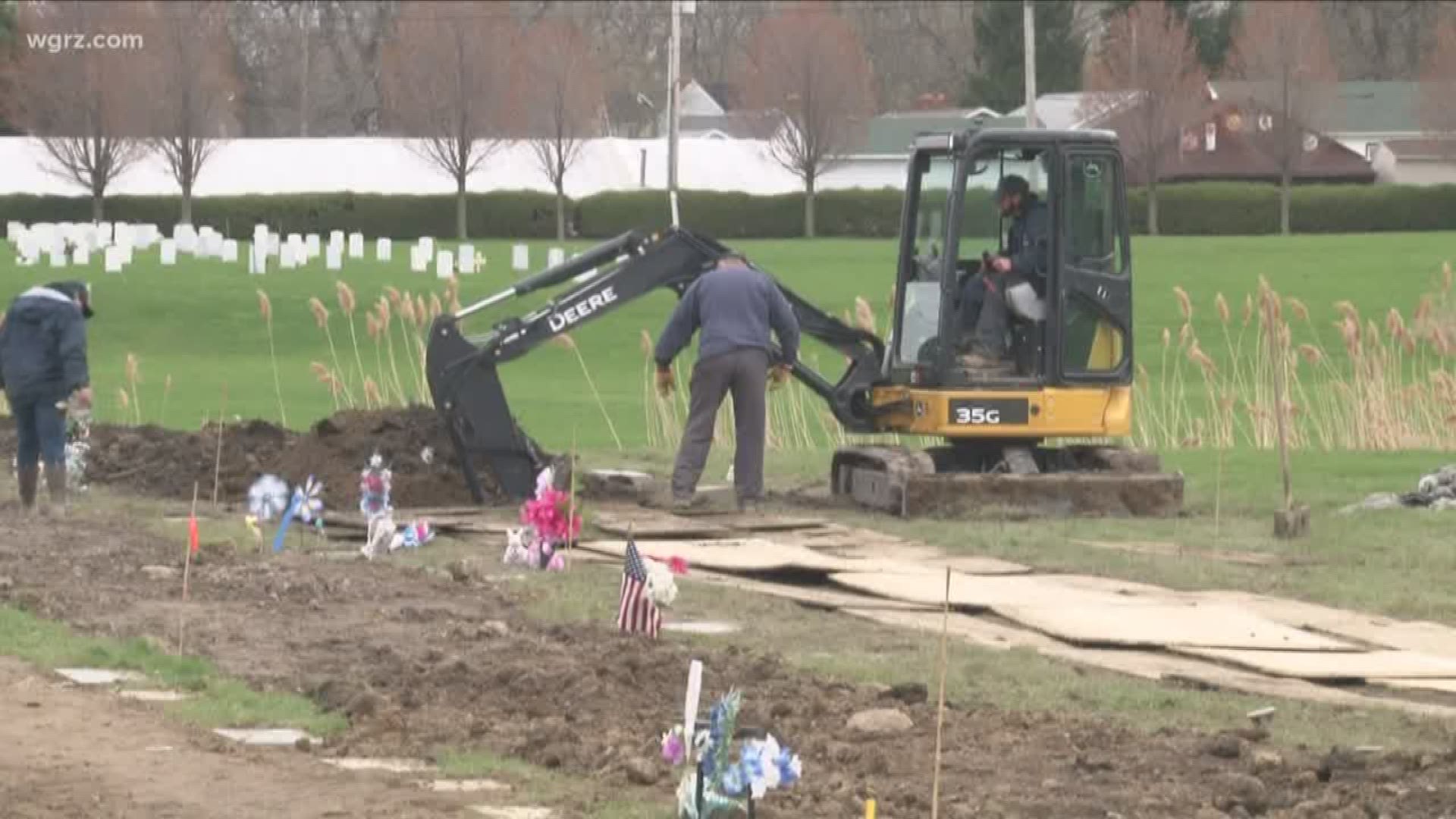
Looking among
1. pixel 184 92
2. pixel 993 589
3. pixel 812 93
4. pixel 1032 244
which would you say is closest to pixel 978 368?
pixel 1032 244

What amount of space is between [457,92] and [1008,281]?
215 feet

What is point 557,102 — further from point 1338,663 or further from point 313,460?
point 1338,663

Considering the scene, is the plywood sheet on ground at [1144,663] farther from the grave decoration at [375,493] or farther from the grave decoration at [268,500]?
the grave decoration at [268,500]

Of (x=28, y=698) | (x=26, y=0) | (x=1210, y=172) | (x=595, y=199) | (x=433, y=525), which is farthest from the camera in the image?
(x=1210, y=172)

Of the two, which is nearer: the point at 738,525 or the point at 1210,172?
the point at 738,525

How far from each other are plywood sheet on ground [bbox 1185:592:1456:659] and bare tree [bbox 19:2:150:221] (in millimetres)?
63348

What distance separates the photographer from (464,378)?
2244 cm

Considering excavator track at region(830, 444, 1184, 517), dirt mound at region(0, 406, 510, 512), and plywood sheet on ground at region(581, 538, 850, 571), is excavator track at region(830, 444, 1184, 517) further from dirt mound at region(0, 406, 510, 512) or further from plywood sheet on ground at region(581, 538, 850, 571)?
dirt mound at region(0, 406, 510, 512)

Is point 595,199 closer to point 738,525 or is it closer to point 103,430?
point 103,430

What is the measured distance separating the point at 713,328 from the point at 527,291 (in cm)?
160

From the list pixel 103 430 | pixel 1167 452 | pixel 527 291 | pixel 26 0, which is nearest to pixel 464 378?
pixel 527 291

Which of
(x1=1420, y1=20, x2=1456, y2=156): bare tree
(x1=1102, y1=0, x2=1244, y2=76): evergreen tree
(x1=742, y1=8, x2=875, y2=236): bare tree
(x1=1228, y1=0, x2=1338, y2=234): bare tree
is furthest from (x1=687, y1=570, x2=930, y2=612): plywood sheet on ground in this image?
(x1=1102, y1=0, x2=1244, y2=76): evergreen tree

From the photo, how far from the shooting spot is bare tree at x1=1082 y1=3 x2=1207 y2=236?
3499 inches

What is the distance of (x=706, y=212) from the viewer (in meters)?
85.2
